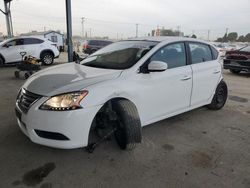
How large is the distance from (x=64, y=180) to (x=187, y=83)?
2388 millimetres

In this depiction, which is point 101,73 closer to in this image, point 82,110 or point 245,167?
point 82,110

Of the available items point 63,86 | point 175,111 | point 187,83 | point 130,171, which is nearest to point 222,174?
point 130,171

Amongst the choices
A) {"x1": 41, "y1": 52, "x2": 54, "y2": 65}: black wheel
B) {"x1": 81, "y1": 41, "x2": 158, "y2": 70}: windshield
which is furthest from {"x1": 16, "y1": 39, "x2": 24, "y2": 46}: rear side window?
{"x1": 81, "y1": 41, "x2": 158, "y2": 70}: windshield

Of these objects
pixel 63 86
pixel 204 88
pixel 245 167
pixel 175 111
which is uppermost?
pixel 63 86

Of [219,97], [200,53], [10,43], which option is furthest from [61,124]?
[10,43]

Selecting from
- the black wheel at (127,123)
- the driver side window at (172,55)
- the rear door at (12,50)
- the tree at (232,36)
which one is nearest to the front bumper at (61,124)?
the black wheel at (127,123)

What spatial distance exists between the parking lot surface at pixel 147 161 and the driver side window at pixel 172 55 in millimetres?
1095

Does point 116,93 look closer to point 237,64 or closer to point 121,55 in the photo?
point 121,55

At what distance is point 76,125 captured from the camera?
2600 millimetres

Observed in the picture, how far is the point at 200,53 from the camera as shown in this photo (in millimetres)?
4266

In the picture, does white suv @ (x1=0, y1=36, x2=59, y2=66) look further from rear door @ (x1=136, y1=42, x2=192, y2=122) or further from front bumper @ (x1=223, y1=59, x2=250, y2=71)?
rear door @ (x1=136, y1=42, x2=192, y2=122)

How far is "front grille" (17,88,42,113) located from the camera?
2.73m

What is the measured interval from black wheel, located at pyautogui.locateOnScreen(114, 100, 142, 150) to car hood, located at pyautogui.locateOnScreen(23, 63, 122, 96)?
397mm

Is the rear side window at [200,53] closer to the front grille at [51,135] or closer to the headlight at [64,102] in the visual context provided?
the headlight at [64,102]
